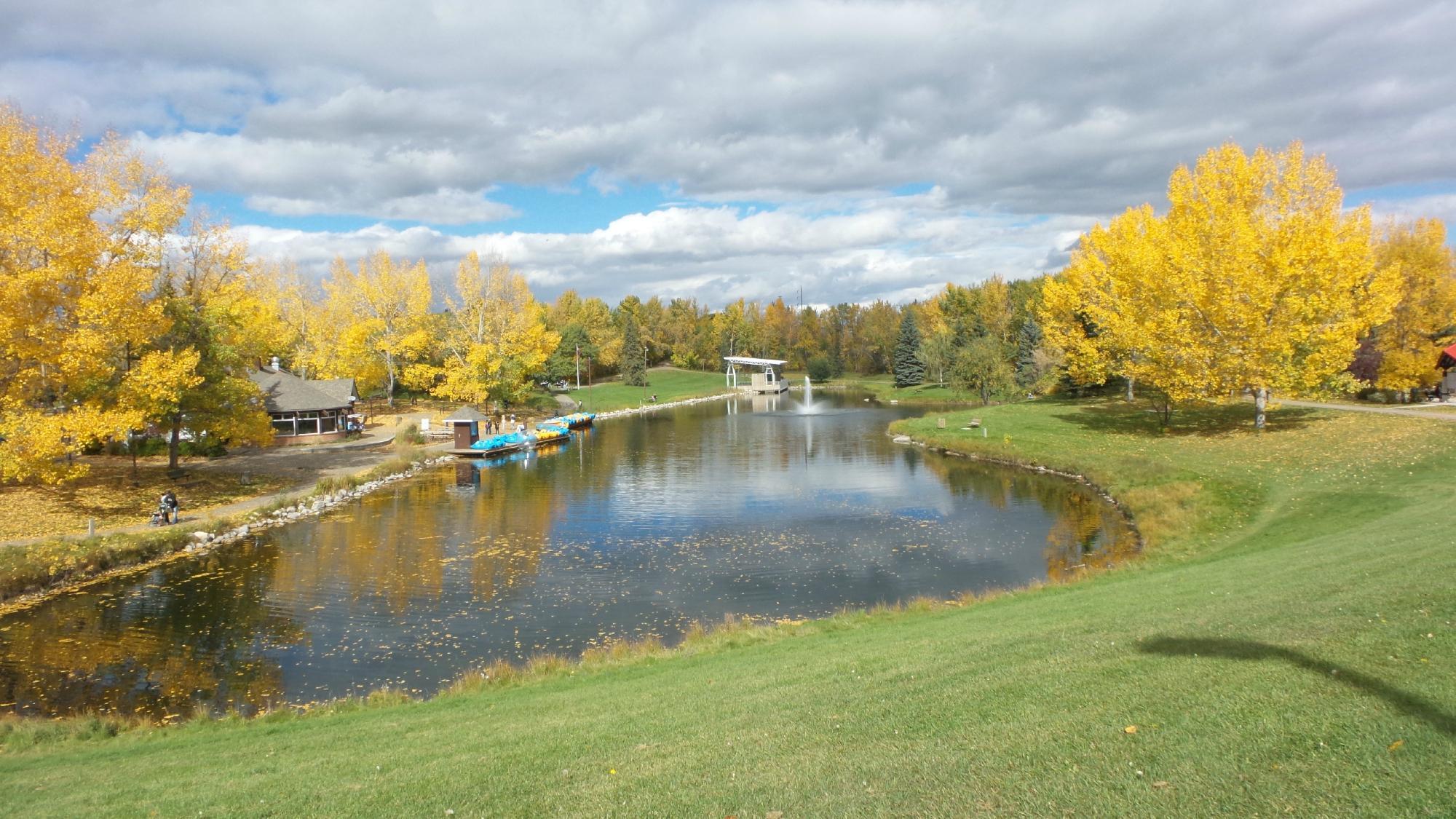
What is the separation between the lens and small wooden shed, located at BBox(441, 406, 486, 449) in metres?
49.4

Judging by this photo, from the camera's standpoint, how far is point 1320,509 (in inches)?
817

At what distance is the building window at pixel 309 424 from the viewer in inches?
1960

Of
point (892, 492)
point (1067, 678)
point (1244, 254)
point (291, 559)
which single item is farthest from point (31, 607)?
point (1244, 254)

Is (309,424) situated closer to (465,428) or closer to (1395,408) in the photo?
(465,428)

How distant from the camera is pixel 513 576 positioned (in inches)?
850

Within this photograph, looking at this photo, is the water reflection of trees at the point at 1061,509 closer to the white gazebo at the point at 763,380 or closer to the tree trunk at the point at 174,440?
the tree trunk at the point at 174,440

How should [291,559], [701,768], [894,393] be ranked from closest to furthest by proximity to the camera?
[701,768] → [291,559] → [894,393]

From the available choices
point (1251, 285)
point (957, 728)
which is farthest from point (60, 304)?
point (1251, 285)

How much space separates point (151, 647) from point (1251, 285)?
38743 mm

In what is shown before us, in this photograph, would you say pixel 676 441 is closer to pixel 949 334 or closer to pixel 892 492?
pixel 892 492

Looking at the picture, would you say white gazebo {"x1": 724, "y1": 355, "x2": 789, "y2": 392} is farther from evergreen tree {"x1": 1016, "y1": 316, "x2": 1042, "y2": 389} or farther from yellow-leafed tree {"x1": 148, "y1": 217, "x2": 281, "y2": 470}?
yellow-leafed tree {"x1": 148, "y1": 217, "x2": 281, "y2": 470}

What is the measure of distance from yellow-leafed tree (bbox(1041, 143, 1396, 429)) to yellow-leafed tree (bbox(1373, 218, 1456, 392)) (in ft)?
30.5

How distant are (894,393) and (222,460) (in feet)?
233

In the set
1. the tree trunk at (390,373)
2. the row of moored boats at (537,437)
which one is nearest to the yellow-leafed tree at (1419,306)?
the row of moored boats at (537,437)
